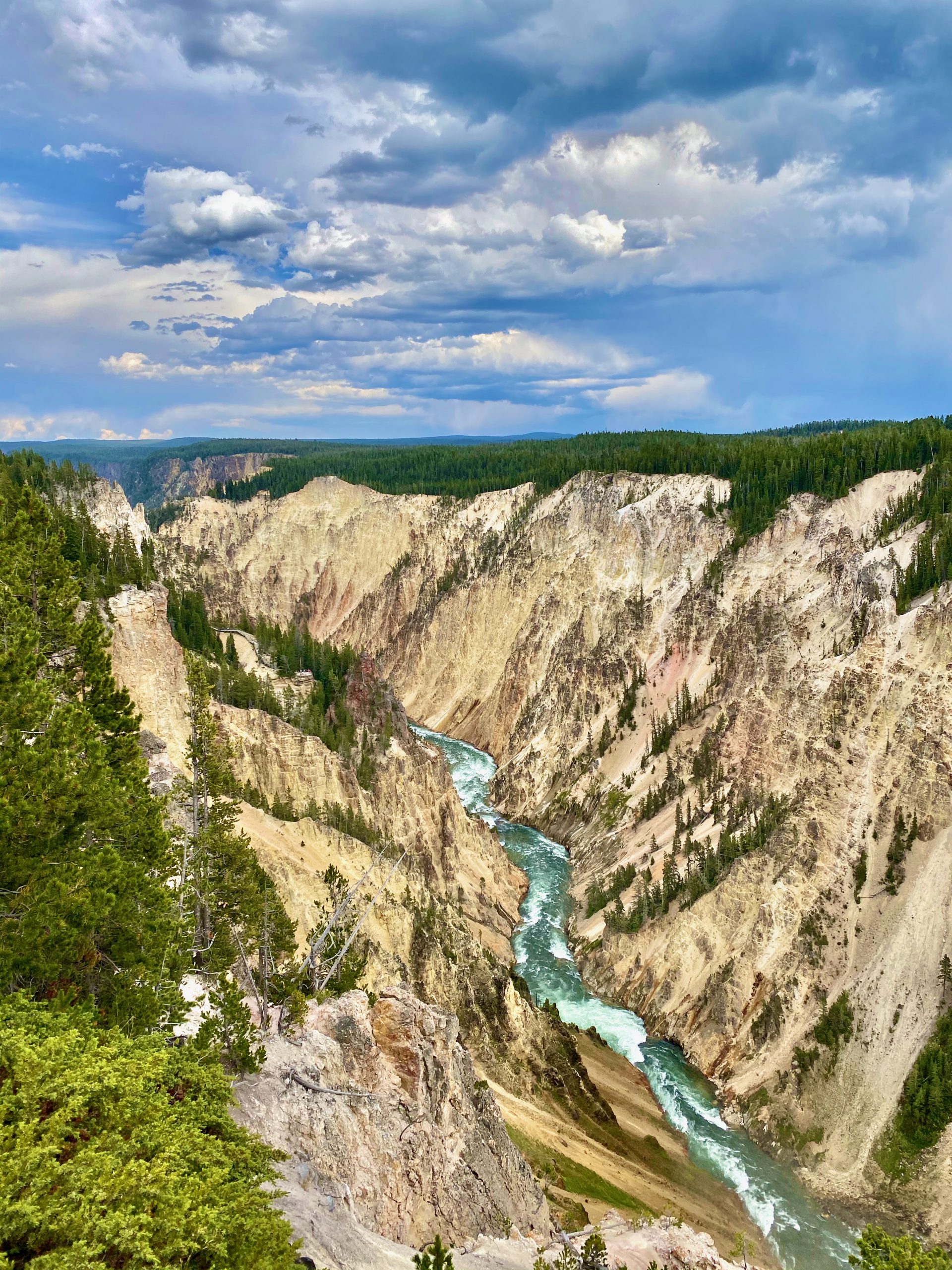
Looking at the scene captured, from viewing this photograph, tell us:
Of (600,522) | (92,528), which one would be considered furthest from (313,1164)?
(600,522)

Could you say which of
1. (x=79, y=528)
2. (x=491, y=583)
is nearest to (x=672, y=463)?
(x=491, y=583)

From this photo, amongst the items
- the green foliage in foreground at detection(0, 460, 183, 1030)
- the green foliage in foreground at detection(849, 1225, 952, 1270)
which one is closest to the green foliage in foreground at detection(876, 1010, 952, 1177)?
the green foliage in foreground at detection(849, 1225, 952, 1270)

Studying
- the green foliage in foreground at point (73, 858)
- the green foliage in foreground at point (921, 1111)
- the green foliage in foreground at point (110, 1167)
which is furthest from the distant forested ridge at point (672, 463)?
the green foliage in foreground at point (110, 1167)

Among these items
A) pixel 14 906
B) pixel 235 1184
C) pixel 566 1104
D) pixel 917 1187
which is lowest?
pixel 917 1187

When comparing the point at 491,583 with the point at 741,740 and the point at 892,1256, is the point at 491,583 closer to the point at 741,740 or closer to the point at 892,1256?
the point at 741,740

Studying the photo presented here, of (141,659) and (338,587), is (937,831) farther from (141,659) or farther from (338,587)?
(338,587)

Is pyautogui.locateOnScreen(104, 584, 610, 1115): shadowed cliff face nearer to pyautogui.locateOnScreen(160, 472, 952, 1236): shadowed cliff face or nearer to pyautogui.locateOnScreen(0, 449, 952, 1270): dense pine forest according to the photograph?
pyautogui.locateOnScreen(0, 449, 952, 1270): dense pine forest
